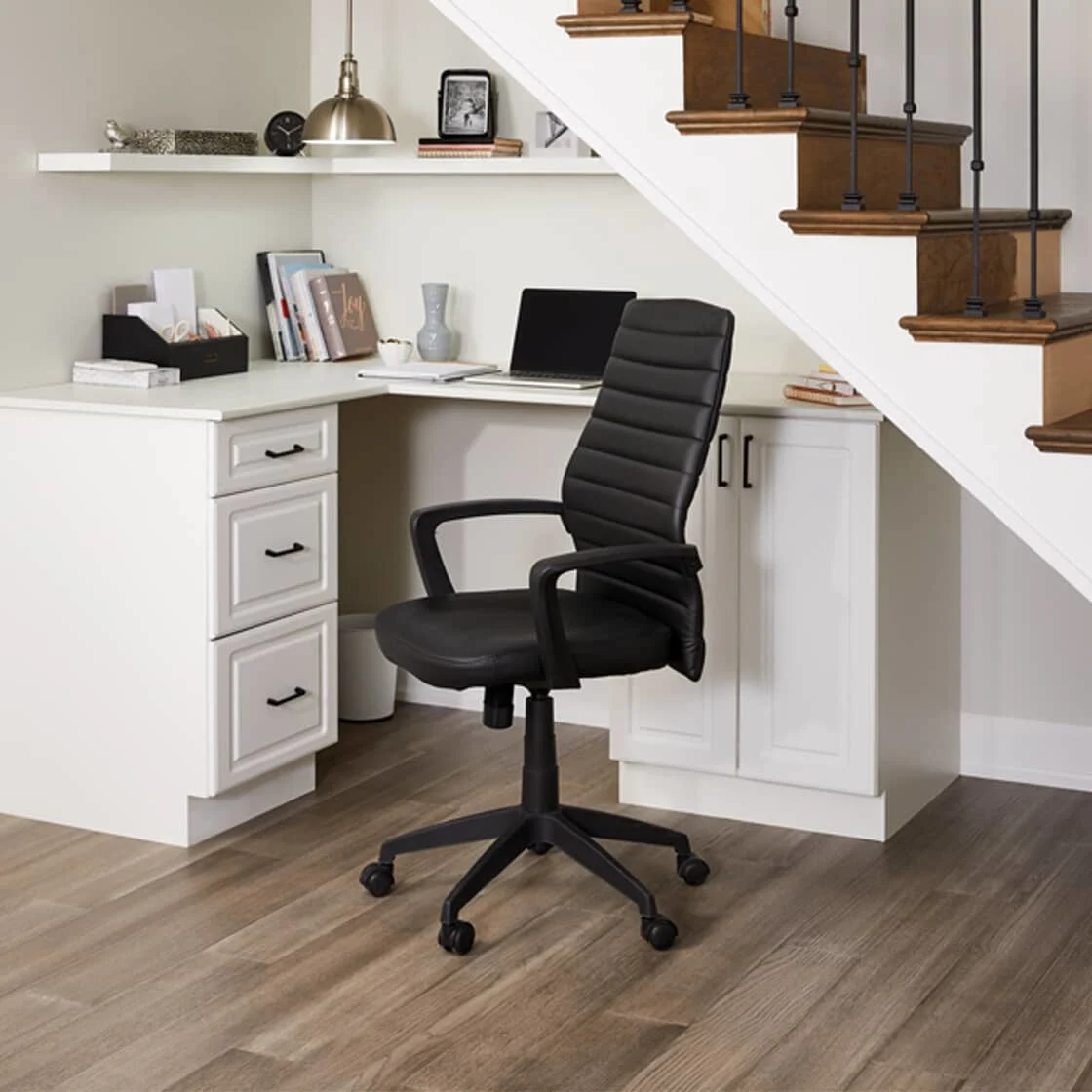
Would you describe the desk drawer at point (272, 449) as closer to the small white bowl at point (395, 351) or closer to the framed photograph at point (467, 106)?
the small white bowl at point (395, 351)

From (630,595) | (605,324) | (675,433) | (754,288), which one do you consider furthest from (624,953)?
(605,324)

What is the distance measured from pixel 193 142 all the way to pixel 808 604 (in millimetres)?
1794

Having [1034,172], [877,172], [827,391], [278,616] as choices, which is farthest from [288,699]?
[1034,172]

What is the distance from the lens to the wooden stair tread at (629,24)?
115 inches

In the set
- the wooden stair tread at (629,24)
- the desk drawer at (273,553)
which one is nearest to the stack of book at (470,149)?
the desk drawer at (273,553)

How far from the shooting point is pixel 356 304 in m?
4.69

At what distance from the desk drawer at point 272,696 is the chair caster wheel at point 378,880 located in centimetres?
42

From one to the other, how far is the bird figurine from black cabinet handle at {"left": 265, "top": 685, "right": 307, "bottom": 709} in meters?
1.30

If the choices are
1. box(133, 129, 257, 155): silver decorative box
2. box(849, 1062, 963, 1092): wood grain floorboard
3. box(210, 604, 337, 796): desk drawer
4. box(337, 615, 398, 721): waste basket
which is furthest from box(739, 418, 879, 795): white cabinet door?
box(133, 129, 257, 155): silver decorative box

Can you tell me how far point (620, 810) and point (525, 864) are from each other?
0.40m

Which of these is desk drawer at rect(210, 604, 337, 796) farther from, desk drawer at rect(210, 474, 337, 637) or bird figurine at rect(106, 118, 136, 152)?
bird figurine at rect(106, 118, 136, 152)

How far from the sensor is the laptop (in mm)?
4172

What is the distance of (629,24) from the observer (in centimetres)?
294

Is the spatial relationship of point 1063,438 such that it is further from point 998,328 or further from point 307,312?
point 307,312
